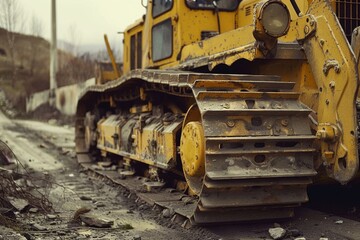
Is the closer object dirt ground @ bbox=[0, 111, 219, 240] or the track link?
the track link

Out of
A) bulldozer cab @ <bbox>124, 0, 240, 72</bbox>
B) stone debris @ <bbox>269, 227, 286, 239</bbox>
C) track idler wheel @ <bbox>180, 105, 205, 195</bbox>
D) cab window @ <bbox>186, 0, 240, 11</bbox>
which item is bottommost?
stone debris @ <bbox>269, 227, 286, 239</bbox>

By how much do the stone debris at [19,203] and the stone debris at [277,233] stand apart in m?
2.66

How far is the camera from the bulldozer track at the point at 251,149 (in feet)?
15.9

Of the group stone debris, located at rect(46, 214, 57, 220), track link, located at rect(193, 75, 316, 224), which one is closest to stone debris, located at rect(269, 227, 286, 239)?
track link, located at rect(193, 75, 316, 224)

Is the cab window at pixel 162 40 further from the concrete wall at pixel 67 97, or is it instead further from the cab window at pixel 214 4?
the concrete wall at pixel 67 97

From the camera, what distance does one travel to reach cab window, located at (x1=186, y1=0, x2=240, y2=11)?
7656 millimetres

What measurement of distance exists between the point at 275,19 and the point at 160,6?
3.47 metres

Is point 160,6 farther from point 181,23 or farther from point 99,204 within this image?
point 99,204

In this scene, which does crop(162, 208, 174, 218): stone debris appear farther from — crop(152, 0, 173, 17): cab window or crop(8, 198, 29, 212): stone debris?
crop(152, 0, 173, 17): cab window

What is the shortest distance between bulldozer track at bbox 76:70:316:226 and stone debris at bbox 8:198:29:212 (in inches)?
72.1

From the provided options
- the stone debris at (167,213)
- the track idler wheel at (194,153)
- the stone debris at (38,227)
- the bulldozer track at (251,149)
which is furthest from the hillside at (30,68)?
the bulldozer track at (251,149)

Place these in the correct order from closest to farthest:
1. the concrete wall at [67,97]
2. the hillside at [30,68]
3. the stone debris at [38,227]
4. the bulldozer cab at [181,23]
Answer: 1. the stone debris at [38,227]
2. the bulldozer cab at [181,23]
3. the concrete wall at [67,97]
4. the hillside at [30,68]

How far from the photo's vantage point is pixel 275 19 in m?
5.17

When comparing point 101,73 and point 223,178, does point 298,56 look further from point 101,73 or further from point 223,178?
point 101,73
